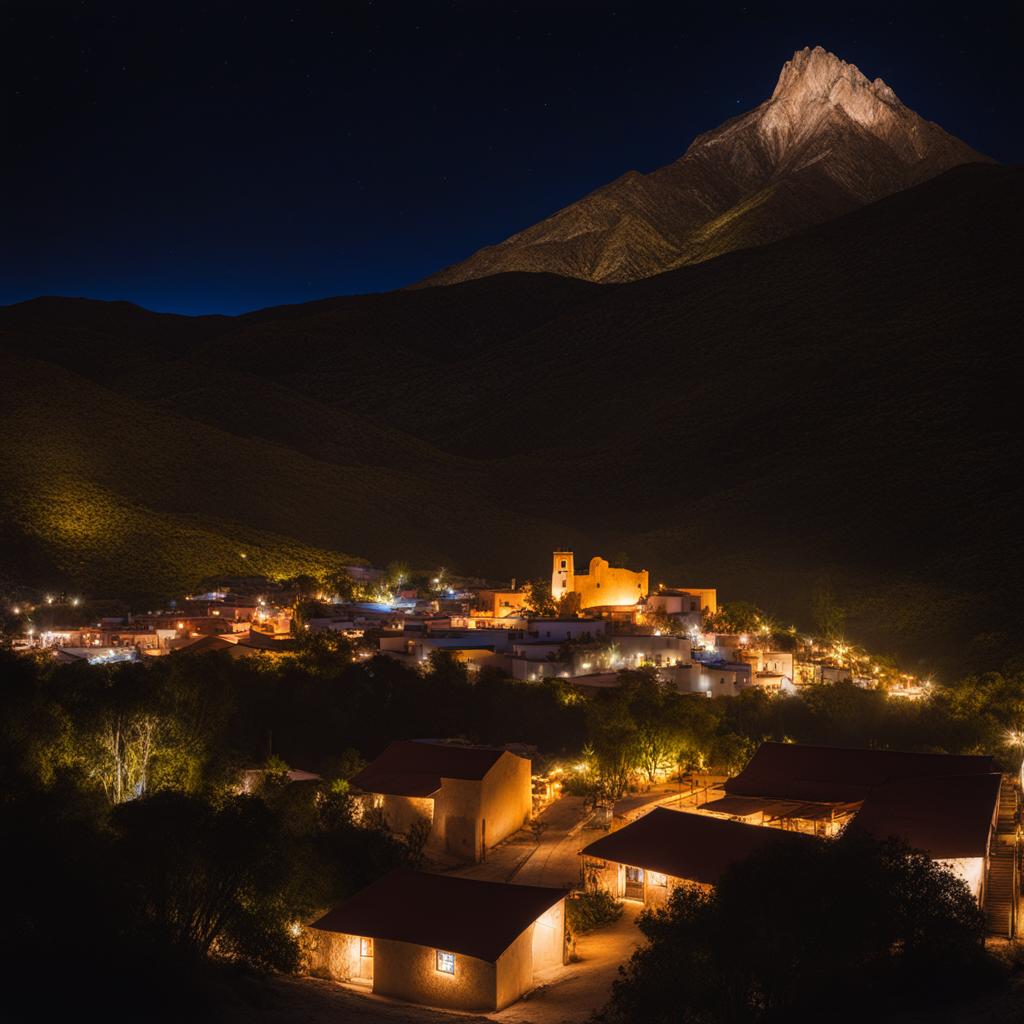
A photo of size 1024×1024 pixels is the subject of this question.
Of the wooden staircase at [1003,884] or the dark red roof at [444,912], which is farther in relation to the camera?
the wooden staircase at [1003,884]

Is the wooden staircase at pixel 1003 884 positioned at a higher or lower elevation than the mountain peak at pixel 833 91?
lower

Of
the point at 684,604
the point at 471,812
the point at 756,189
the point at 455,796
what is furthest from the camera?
the point at 756,189

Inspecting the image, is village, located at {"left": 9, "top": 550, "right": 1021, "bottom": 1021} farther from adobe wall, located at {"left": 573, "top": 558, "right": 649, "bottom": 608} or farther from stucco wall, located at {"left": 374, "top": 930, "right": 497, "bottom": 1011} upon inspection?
adobe wall, located at {"left": 573, "top": 558, "right": 649, "bottom": 608}

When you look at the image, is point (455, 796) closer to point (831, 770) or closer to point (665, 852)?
point (665, 852)

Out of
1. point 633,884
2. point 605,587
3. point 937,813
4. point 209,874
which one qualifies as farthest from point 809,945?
point 605,587

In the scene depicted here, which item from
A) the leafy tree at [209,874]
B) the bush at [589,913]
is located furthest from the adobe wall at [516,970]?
the leafy tree at [209,874]

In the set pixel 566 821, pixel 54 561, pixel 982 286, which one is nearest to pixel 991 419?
pixel 982 286

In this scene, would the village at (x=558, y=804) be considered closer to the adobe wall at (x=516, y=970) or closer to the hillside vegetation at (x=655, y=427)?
the adobe wall at (x=516, y=970)
